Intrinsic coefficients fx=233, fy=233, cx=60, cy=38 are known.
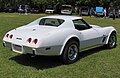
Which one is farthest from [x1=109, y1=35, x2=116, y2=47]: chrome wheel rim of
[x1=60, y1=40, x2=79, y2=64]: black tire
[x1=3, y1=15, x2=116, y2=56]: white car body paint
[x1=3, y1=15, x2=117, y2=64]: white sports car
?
[x1=60, y1=40, x2=79, y2=64]: black tire

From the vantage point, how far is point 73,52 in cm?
679

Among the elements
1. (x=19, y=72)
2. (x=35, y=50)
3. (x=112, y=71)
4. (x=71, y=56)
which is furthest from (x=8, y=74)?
(x=112, y=71)

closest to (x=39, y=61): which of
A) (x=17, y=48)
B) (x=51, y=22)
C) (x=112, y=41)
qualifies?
(x=17, y=48)

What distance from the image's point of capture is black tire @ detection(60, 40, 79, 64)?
6391 millimetres

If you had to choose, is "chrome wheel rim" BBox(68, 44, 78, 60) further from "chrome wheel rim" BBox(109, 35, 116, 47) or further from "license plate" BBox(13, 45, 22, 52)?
"chrome wheel rim" BBox(109, 35, 116, 47)

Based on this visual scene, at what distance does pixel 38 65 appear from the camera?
6430 mm

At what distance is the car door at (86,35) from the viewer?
7041mm

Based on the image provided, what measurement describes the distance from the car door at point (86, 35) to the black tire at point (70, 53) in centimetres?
32

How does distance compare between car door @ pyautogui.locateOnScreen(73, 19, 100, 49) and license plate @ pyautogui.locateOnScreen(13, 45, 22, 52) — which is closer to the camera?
license plate @ pyautogui.locateOnScreen(13, 45, 22, 52)

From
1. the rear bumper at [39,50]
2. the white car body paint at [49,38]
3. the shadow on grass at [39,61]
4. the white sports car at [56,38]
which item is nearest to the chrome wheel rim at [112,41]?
the white sports car at [56,38]

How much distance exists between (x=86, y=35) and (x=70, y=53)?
88 cm

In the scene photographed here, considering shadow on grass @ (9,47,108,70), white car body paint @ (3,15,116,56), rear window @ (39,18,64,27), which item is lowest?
shadow on grass @ (9,47,108,70)

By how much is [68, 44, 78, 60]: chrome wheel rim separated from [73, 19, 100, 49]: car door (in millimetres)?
313

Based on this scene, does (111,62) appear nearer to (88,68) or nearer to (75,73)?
(88,68)
